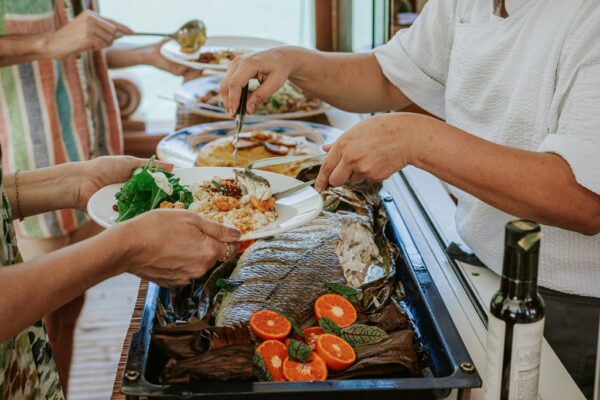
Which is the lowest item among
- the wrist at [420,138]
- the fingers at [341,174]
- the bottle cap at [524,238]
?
the fingers at [341,174]

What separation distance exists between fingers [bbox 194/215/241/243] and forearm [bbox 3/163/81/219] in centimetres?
42

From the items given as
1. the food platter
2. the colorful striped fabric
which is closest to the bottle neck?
the food platter

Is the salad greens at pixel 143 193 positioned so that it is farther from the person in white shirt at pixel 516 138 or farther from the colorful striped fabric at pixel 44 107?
the colorful striped fabric at pixel 44 107

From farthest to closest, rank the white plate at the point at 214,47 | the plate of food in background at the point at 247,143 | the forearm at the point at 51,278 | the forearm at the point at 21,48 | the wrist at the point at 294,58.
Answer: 1. the white plate at the point at 214,47
2. the forearm at the point at 21,48
3. the plate of food in background at the point at 247,143
4. the wrist at the point at 294,58
5. the forearm at the point at 51,278

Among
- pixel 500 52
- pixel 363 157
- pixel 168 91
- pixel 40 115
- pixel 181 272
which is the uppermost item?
pixel 500 52

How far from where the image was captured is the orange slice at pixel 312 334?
1.20 meters

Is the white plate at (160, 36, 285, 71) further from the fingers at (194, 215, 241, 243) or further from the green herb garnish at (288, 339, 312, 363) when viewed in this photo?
the green herb garnish at (288, 339, 312, 363)

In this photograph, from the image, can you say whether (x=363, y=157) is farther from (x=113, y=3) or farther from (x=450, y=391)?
(x=113, y=3)

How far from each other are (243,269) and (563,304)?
23.9 inches

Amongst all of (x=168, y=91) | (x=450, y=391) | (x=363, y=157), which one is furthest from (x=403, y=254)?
(x=168, y=91)

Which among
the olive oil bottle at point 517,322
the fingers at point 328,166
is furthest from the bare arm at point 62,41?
the olive oil bottle at point 517,322

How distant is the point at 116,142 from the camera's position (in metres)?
2.99

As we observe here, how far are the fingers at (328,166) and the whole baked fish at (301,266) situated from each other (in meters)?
0.16

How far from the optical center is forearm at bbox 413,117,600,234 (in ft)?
3.89
